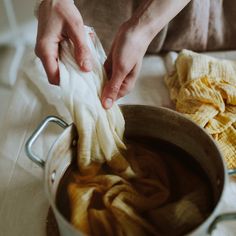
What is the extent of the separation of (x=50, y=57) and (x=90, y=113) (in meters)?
0.09

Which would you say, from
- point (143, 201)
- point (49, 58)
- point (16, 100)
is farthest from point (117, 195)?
point (16, 100)

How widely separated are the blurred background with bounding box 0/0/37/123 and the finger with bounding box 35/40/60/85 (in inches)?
19.5

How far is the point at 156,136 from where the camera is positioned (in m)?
0.50

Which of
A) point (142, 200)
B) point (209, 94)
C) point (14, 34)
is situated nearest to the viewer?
point (142, 200)

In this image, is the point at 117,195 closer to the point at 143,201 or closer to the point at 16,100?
the point at 143,201

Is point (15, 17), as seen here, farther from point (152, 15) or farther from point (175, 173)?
point (175, 173)

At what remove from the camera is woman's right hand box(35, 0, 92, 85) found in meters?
0.47

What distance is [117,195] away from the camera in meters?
0.43

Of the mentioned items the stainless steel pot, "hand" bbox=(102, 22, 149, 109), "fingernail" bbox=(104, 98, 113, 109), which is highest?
"hand" bbox=(102, 22, 149, 109)

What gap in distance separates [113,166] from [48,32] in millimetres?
182

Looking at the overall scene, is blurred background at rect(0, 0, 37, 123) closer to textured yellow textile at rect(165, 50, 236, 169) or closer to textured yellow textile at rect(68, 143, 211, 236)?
textured yellow textile at rect(165, 50, 236, 169)

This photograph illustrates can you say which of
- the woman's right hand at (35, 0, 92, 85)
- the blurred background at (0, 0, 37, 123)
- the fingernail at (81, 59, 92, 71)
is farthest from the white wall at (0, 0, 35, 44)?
the fingernail at (81, 59, 92, 71)

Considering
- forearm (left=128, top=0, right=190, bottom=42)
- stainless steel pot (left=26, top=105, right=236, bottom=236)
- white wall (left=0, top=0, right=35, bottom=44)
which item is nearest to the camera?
stainless steel pot (left=26, top=105, right=236, bottom=236)

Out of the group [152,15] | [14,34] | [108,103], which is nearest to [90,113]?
[108,103]
